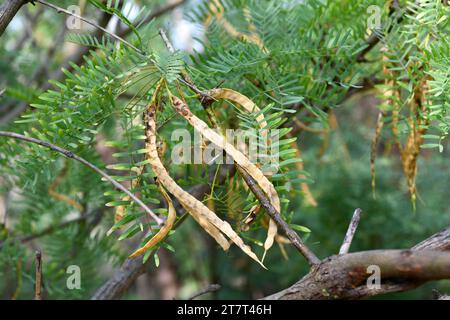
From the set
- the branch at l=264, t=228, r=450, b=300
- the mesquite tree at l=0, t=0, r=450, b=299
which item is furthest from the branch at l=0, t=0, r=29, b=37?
the branch at l=264, t=228, r=450, b=300

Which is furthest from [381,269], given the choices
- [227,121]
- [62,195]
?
[62,195]

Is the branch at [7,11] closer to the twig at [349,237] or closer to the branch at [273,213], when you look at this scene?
the branch at [273,213]

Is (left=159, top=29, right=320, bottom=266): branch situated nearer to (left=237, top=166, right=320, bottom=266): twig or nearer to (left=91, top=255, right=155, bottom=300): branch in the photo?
(left=237, top=166, right=320, bottom=266): twig

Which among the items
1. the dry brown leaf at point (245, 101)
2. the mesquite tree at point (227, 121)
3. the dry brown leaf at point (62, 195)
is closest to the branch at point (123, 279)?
the mesquite tree at point (227, 121)

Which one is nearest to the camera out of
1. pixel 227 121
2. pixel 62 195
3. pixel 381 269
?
pixel 381 269

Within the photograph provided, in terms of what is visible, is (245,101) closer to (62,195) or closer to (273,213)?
(273,213)

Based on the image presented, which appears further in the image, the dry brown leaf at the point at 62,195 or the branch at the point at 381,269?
the dry brown leaf at the point at 62,195

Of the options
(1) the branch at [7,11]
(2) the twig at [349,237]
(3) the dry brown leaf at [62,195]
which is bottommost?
(2) the twig at [349,237]
